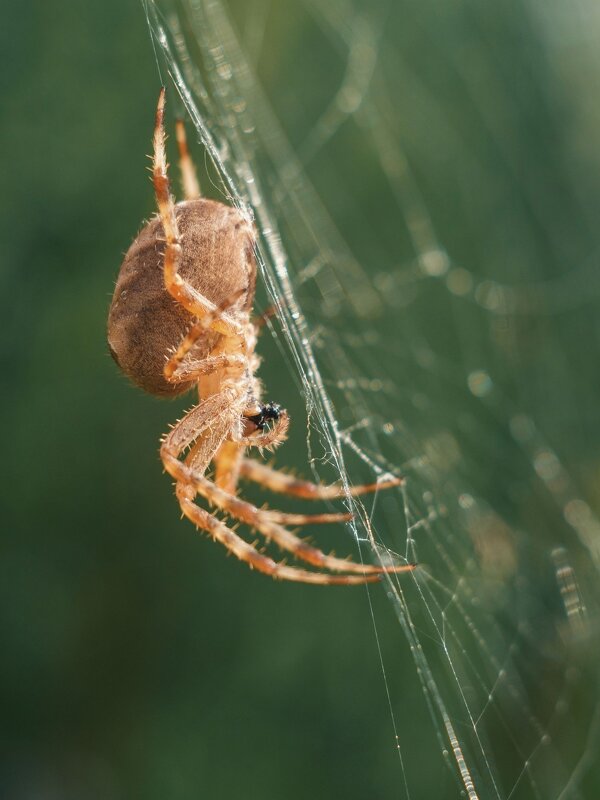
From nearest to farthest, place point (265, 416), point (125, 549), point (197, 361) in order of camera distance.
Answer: point (197, 361) < point (265, 416) < point (125, 549)

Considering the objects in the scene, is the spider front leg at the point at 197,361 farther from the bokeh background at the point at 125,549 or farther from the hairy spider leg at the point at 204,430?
the bokeh background at the point at 125,549

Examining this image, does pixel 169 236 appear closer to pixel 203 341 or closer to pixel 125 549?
pixel 203 341

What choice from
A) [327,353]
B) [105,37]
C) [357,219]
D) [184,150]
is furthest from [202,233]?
[357,219]

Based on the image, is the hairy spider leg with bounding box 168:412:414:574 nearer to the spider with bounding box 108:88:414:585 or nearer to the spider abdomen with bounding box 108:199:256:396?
the spider with bounding box 108:88:414:585

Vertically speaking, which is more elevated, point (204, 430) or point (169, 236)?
point (169, 236)

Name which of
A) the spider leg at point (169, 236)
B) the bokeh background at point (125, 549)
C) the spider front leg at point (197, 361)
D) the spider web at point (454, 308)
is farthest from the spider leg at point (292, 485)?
the bokeh background at point (125, 549)

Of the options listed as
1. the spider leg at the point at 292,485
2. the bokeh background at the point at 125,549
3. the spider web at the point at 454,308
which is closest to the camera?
the spider leg at the point at 292,485

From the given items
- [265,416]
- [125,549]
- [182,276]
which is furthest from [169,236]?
[125,549]

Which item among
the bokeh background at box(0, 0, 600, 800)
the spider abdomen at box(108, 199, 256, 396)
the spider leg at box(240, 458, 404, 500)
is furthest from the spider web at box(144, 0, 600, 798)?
the spider abdomen at box(108, 199, 256, 396)
